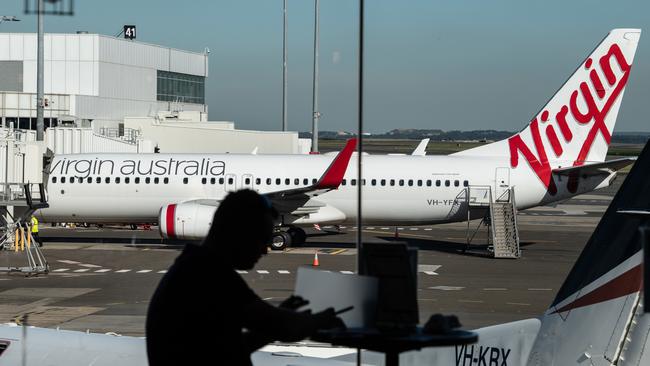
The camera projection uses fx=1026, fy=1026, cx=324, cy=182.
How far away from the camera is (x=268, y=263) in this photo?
110 feet

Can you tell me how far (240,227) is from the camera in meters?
4.60

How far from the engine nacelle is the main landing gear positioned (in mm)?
2750

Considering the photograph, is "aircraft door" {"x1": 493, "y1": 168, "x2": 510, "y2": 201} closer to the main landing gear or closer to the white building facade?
the main landing gear

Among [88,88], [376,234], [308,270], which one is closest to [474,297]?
[376,234]

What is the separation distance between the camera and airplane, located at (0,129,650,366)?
8375mm

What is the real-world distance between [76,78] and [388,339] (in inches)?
2751

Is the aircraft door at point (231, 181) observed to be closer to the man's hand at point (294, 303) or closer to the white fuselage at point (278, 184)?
the white fuselage at point (278, 184)

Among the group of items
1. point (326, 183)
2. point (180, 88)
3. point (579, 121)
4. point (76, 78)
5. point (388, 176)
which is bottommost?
point (326, 183)

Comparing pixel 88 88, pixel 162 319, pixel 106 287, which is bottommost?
pixel 106 287

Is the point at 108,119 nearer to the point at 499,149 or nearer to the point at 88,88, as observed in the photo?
the point at 88,88

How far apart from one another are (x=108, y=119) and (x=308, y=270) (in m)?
70.0

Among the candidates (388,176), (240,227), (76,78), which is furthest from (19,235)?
(240,227)

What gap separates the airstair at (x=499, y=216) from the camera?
3597 cm

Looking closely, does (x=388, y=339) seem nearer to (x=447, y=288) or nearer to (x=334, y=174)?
(x=447, y=288)
